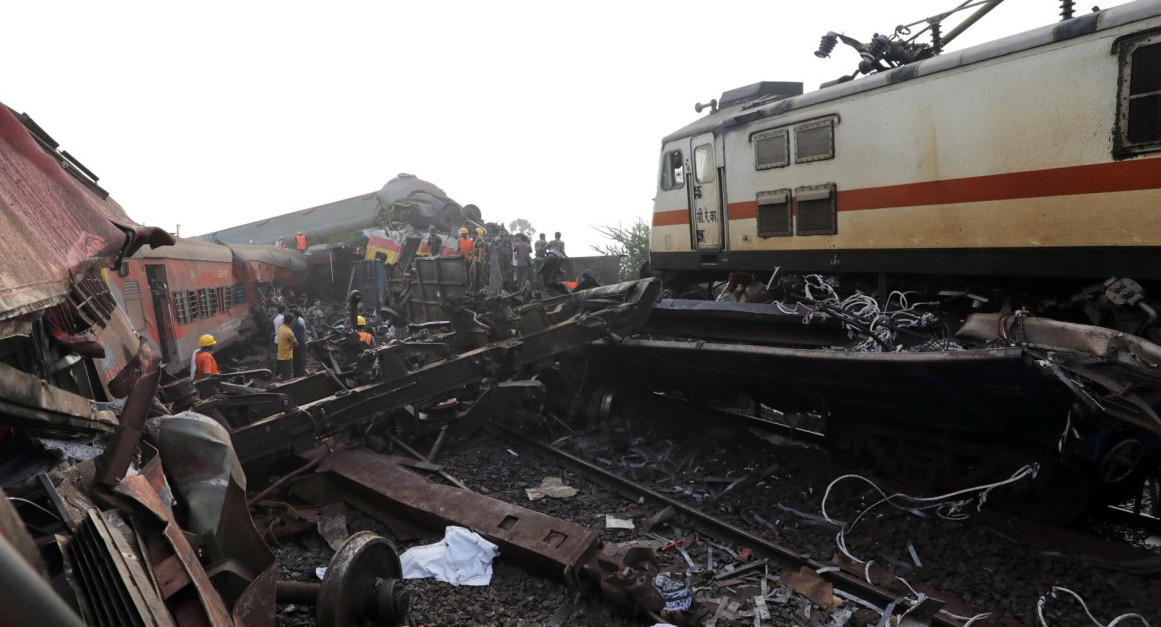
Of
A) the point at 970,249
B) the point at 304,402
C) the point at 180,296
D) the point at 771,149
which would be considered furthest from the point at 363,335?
the point at 970,249

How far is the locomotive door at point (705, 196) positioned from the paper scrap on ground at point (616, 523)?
3.58 m

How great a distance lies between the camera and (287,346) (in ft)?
30.6

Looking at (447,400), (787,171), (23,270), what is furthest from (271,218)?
(23,270)

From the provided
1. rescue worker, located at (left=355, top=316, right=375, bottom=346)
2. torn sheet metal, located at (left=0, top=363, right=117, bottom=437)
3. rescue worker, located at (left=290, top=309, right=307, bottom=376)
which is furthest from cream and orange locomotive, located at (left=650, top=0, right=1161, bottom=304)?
rescue worker, located at (left=290, top=309, right=307, bottom=376)

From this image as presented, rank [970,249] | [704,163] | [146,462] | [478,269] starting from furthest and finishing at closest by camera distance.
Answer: [478,269], [704,163], [970,249], [146,462]

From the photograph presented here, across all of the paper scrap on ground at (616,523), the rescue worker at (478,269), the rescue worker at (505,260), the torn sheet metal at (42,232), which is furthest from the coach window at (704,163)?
the rescue worker at (505,260)

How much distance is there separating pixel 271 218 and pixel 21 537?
110ft

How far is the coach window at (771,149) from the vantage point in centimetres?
616

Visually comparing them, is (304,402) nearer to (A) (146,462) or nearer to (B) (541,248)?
(A) (146,462)

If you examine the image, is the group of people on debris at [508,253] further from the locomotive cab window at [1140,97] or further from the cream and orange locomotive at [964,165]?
the locomotive cab window at [1140,97]

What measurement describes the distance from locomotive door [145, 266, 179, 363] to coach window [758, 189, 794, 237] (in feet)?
29.3

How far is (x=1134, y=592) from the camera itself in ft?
11.8

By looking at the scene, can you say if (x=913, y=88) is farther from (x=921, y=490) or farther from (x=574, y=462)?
(x=574, y=462)

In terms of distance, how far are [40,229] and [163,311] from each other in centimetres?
857
